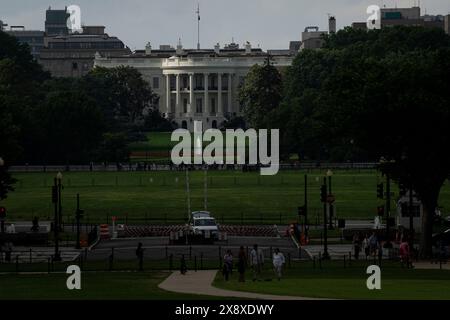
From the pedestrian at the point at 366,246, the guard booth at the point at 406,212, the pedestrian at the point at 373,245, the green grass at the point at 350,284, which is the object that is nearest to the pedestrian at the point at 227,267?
the green grass at the point at 350,284

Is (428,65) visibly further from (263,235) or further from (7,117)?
(7,117)

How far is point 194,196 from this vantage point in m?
120

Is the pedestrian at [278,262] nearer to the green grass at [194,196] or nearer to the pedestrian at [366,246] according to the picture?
the pedestrian at [366,246]

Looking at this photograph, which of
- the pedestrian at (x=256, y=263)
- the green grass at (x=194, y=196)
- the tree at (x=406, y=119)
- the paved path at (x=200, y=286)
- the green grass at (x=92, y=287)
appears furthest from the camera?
the green grass at (x=194, y=196)

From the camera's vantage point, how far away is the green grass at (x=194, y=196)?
104375 millimetres

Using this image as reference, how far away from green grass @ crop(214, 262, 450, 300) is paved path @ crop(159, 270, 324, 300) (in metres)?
0.60

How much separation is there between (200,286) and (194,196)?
211ft

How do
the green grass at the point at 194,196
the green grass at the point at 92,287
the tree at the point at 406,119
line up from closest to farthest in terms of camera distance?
the green grass at the point at 92,287 < the tree at the point at 406,119 < the green grass at the point at 194,196

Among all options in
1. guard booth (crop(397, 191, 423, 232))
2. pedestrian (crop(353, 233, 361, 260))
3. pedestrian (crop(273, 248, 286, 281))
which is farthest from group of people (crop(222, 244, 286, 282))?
guard booth (crop(397, 191, 423, 232))

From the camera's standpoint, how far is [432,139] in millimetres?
73250

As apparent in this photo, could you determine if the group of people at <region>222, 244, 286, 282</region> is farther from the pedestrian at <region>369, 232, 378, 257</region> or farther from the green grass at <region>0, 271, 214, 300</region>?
the pedestrian at <region>369, 232, 378, 257</region>

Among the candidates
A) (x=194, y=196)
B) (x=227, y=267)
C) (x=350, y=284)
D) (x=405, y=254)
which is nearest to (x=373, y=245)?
(x=405, y=254)

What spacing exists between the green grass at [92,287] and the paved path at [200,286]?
1.56 feet

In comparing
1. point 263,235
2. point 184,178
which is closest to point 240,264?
point 263,235
